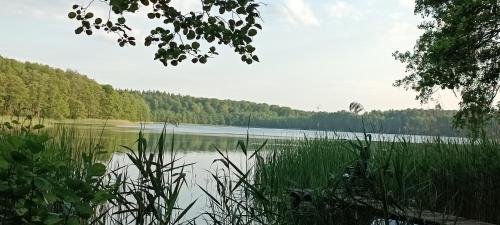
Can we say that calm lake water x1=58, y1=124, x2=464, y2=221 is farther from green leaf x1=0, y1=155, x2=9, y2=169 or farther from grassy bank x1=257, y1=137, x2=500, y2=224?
green leaf x1=0, y1=155, x2=9, y2=169

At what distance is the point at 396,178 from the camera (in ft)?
9.84

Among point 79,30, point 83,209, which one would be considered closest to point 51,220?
point 83,209

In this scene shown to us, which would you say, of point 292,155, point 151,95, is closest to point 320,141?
point 292,155

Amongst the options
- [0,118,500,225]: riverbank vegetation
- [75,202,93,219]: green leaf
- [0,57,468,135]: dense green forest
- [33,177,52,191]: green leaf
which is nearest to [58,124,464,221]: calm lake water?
[0,118,500,225]: riverbank vegetation

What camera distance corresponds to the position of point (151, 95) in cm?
8300

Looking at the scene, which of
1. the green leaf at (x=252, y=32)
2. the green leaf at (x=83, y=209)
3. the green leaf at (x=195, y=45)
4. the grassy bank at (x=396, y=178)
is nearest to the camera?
the green leaf at (x=83, y=209)

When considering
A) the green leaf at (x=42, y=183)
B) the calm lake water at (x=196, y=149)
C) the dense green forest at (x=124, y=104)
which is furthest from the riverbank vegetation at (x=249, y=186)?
the dense green forest at (x=124, y=104)

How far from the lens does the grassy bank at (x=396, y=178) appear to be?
3119 millimetres

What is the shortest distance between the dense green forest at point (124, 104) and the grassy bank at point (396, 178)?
1.95 feet

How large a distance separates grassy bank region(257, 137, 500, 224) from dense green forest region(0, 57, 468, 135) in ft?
1.95

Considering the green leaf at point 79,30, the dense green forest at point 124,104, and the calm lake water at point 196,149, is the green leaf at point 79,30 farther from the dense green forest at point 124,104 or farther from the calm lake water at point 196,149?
the dense green forest at point 124,104

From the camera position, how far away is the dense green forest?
31.8 ft

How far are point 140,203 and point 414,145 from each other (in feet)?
18.2

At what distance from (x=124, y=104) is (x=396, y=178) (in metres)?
59.3
